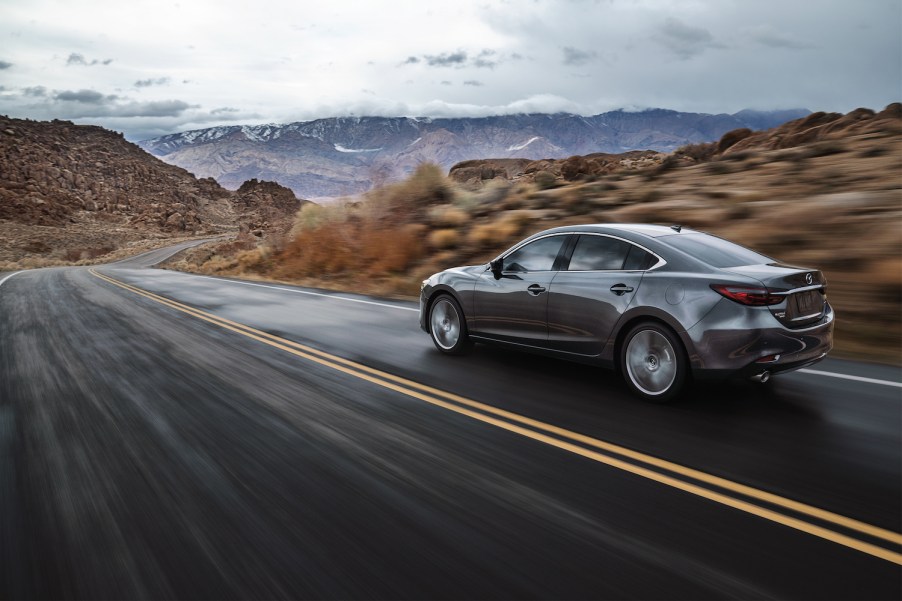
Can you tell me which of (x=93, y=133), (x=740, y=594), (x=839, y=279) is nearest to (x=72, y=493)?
(x=740, y=594)

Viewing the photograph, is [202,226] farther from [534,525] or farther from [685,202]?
[534,525]

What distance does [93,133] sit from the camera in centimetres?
13175

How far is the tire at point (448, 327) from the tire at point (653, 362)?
2.22 m

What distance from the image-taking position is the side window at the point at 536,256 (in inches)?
265

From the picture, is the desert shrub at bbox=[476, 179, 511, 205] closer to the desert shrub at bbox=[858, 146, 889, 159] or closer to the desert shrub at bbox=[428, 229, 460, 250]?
the desert shrub at bbox=[428, 229, 460, 250]

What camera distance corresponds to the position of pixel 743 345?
16.8 ft

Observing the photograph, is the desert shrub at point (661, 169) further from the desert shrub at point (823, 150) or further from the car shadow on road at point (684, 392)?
the car shadow on road at point (684, 392)

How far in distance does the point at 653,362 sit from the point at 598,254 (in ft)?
3.93

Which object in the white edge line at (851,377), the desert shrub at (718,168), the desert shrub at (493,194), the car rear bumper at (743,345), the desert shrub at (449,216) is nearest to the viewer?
the car rear bumper at (743,345)

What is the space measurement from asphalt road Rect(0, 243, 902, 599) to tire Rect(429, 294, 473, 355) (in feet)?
1.07

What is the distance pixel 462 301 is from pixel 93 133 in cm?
14666

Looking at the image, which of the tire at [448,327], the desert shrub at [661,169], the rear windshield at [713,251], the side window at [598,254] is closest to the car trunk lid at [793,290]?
the rear windshield at [713,251]

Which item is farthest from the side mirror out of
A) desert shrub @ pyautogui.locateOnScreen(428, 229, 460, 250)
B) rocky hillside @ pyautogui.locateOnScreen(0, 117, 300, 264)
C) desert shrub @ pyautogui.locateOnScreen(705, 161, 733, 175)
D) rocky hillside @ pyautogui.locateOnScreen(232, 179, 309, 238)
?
rocky hillside @ pyautogui.locateOnScreen(232, 179, 309, 238)

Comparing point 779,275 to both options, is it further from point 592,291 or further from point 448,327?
point 448,327
